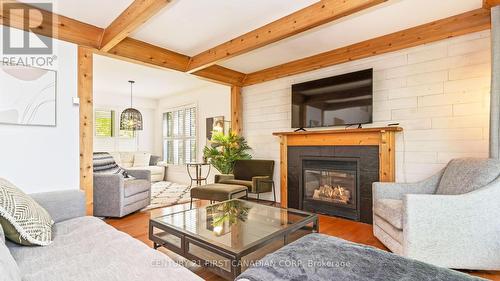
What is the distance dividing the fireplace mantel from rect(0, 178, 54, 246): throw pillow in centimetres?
317

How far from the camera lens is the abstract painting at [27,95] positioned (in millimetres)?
2461

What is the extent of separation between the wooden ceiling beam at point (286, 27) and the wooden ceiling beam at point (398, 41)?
1.18 metres

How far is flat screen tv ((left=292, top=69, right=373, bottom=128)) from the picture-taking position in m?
3.29

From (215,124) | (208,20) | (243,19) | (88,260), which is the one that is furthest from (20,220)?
(215,124)

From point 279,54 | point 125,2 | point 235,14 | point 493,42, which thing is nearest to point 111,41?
point 125,2

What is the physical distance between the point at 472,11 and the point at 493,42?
25.6 inches

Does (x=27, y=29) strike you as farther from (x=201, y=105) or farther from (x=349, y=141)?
(x=349, y=141)

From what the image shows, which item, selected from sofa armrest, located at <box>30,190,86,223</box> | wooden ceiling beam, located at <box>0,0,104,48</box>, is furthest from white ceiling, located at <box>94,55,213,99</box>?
sofa armrest, located at <box>30,190,86,223</box>

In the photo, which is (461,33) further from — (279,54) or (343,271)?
(343,271)

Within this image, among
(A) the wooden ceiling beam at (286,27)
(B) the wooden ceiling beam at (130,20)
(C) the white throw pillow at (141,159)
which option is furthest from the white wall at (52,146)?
(C) the white throw pillow at (141,159)

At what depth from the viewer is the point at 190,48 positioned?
11.8 feet

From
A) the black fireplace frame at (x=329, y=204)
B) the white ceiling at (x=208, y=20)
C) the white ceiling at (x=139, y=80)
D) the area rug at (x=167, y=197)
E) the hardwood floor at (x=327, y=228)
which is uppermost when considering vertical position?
the white ceiling at (x=208, y=20)

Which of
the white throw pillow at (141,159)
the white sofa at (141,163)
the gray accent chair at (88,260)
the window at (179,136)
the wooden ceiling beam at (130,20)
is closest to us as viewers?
the gray accent chair at (88,260)

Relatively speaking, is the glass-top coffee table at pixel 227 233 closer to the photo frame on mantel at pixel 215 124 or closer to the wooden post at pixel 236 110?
the wooden post at pixel 236 110
